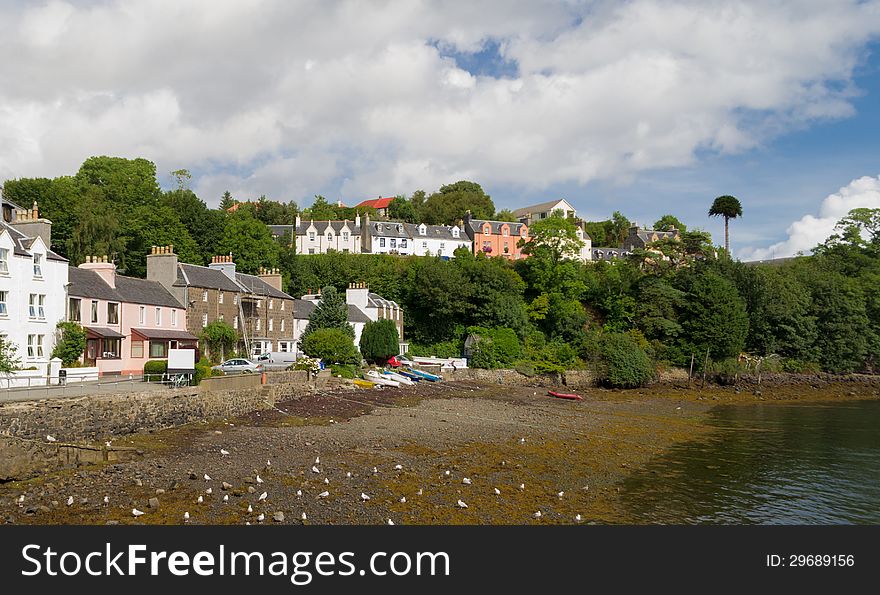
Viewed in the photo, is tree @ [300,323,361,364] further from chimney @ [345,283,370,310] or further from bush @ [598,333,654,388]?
bush @ [598,333,654,388]

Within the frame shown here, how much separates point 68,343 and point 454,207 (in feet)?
281

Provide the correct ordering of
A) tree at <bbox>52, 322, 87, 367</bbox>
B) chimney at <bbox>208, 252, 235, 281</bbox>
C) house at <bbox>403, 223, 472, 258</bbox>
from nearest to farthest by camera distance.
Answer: tree at <bbox>52, 322, 87, 367</bbox>
chimney at <bbox>208, 252, 235, 281</bbox>
house at <bbox>403, 223, 472, 258</bbox>

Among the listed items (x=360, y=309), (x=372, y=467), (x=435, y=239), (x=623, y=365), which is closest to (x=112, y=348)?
(x=372, y=467)

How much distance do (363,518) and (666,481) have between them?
11.9 metres

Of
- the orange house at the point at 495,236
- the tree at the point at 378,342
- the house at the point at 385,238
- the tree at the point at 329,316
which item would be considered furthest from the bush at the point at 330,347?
the orange house at the point at 495,236

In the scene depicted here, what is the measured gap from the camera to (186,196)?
7338cm

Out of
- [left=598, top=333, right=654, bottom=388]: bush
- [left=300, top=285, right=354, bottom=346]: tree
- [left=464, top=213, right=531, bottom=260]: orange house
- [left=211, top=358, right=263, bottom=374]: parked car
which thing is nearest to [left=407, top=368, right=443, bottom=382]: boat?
[left=300, top=285, right=354, bottom=346]: tree

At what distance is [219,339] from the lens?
50.2 m

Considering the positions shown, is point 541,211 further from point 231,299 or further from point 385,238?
point 231,299

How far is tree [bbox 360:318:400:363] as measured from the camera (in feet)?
191

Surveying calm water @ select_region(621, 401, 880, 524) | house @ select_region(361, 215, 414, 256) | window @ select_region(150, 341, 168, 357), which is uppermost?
house @ select_region(361, 215, 414, 256)

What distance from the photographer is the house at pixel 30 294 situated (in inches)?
1313

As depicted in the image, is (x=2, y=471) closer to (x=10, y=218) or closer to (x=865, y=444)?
(x=865, y=444)
